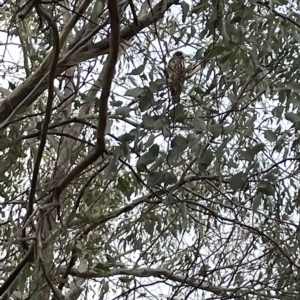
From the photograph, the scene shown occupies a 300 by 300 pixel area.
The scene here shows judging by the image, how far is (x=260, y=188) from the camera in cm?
152

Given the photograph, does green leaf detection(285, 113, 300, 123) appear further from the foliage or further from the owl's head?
the owl's head

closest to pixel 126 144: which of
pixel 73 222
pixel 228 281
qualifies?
pixel 73 222

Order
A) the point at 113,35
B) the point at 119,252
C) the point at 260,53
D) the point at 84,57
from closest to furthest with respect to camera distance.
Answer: the point at 113,35 → the point at 260,53 → the point at 84,57 → the point at 119,252

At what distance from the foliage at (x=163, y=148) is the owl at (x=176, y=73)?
0.03 m

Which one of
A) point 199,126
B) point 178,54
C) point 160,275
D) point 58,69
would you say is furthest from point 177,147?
point 160,275

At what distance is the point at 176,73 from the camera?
1680 mm

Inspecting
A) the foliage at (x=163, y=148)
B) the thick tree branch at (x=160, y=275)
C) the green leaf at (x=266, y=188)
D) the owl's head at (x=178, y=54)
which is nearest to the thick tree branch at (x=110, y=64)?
the foliage at (x=163, y=148)

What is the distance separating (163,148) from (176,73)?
0.30 meters

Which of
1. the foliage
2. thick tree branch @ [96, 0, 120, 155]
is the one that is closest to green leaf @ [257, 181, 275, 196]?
the foliage

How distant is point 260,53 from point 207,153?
0.56 meters

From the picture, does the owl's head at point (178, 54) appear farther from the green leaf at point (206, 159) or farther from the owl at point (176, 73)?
the green leaf at point (206, 159)

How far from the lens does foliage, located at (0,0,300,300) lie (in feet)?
4.82

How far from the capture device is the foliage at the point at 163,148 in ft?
4.82

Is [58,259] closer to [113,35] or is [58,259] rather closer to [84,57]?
[84,57]
